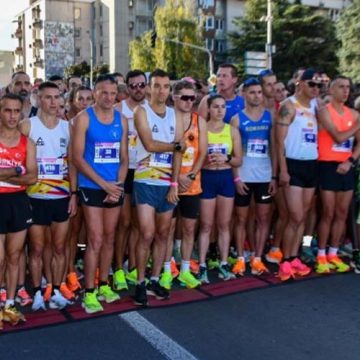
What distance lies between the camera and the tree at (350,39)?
32750 millimetres

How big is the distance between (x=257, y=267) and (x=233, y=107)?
1.94m

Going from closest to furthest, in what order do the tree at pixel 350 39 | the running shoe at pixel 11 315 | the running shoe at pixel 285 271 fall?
the running shoe at pixel 11 315 → the running shoe at pixel 285 271 → the tree at pixel 350 39

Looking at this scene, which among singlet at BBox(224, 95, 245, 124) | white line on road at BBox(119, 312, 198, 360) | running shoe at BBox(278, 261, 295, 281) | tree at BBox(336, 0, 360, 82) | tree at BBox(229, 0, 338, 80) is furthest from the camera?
tree at BBox(229, 0, 338, 80)

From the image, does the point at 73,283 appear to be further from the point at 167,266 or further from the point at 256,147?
the point at 256,147

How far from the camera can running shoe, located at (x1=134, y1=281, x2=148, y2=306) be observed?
504 centimetres

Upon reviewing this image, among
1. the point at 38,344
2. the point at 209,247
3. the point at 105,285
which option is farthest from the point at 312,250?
the point at 38,344

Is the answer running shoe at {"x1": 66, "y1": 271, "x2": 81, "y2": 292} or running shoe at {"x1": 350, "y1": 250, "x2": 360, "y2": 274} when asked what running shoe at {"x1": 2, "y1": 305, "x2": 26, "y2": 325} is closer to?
running shoe at {"x1": 66, "y1": 271, "x2": 81, "y2": 292}

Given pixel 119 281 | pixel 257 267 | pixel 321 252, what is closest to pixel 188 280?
pixel 119 281

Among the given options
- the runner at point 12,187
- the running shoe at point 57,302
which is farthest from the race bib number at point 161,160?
the running shoe at point 57,302

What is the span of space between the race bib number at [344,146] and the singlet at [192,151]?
167 centimetres

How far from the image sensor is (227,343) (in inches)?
166

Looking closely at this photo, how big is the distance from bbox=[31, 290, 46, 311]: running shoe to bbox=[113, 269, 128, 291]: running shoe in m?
0.83

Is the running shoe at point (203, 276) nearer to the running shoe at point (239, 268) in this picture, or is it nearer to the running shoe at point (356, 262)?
the running shoe at point (239, 268)

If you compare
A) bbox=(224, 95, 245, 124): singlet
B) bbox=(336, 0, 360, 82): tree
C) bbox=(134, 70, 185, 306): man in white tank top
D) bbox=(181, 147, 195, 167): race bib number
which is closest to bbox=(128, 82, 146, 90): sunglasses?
bbox=(134, 70, 185, 306): man in white tank top
